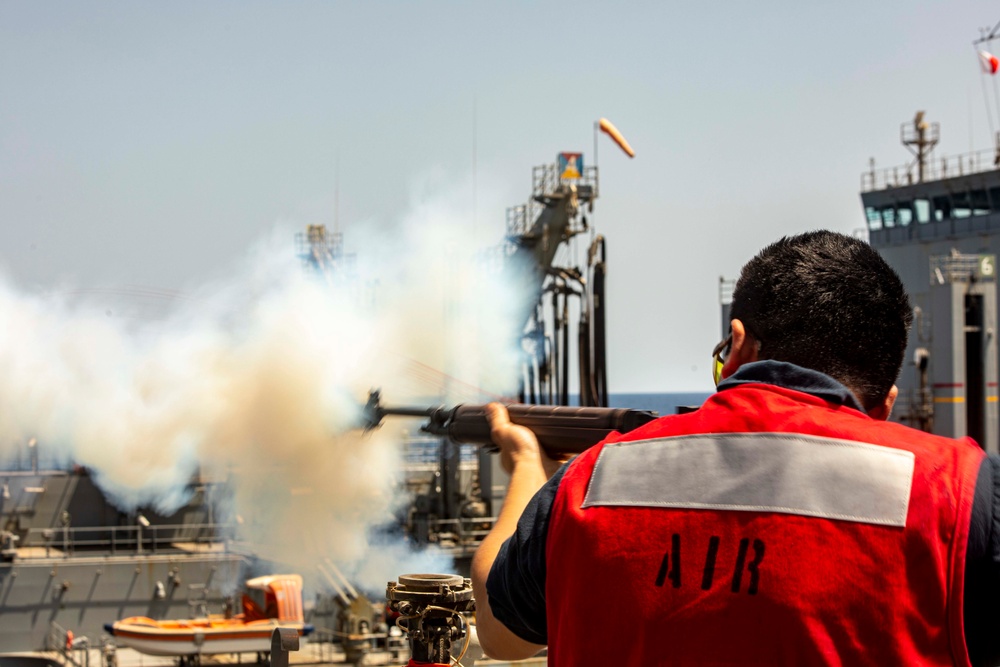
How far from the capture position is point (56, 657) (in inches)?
866

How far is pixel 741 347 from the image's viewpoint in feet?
7.64

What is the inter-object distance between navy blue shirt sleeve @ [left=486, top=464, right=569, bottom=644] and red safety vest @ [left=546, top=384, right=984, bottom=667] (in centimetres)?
11

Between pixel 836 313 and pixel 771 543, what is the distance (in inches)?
19.8

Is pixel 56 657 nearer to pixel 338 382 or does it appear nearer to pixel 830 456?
pixel 338 382

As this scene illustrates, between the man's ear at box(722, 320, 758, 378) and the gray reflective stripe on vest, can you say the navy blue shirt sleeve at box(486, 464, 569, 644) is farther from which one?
the man's ear at box(722, 320, 758, 378)

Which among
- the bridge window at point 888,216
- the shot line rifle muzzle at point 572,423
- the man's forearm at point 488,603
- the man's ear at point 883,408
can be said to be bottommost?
the man's forearm at point 488,603

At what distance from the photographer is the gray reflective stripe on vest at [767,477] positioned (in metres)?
1.92

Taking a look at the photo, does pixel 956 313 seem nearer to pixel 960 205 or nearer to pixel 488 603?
pixel 960 205

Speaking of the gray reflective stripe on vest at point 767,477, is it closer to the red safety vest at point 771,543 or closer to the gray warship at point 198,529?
the red safety vest at point 771,543

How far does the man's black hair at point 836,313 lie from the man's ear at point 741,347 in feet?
0.10

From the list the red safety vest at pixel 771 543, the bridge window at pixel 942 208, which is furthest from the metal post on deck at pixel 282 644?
the bridge window at pixel 942 208

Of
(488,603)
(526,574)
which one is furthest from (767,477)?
(488,603)

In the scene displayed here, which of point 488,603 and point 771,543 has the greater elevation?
point 771,543

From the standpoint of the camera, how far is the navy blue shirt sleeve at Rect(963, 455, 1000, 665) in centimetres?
189
